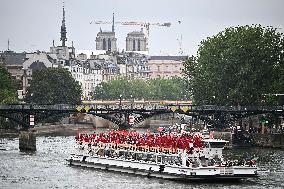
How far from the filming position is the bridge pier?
145 meters

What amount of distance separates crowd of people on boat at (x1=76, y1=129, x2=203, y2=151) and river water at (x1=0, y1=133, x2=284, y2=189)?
341 cm

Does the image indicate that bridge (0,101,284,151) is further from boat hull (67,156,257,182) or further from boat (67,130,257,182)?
boat hull (67,156,257,182)

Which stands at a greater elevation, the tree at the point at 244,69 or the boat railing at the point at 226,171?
the tree at the point at 244,69

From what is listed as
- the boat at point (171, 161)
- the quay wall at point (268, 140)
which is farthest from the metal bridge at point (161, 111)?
the boat at point (171, 161)

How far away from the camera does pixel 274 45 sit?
169625 millimetres

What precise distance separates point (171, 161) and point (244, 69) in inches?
2272

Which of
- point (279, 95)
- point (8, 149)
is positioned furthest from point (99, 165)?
point (279, 95)

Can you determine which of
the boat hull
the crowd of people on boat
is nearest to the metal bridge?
the crowd of people on boat

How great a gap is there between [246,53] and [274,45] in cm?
465

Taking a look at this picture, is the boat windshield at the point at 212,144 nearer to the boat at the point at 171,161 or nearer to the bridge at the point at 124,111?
the boat at the point at 171,161

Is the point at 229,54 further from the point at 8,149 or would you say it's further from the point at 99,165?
the point at 99,165

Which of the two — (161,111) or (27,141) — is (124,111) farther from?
(27,141)

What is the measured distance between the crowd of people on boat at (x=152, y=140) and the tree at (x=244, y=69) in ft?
150

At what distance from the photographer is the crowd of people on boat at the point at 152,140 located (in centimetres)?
10738
